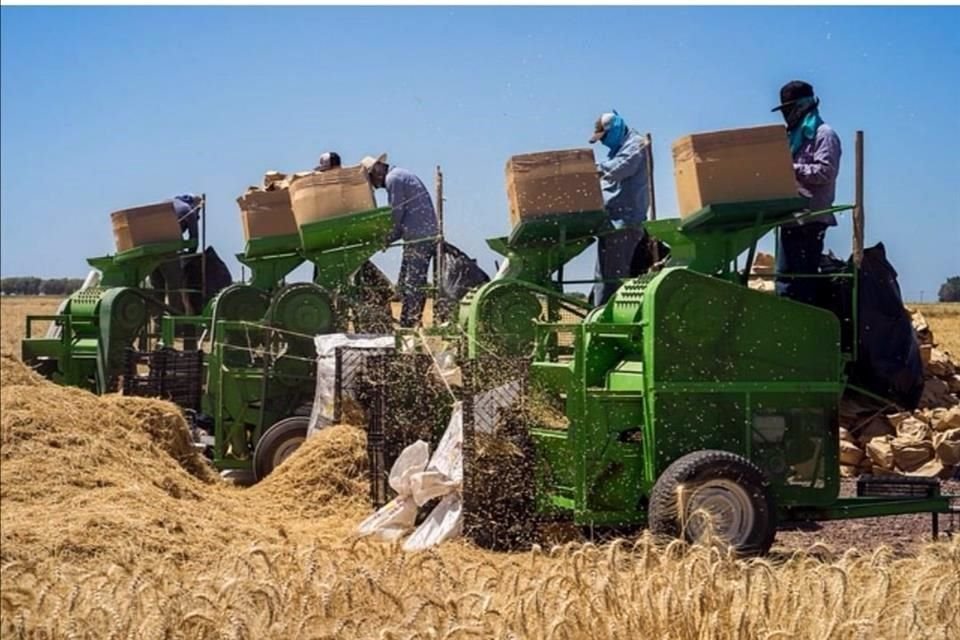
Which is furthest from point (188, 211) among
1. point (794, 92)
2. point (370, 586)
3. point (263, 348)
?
point (370, 586)

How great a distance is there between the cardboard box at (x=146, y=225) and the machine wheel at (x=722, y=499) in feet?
24.6

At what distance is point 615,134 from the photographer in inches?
427

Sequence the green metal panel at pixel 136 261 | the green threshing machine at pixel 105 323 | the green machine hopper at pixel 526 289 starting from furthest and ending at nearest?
the green metal panel at pixel 136 261 < the green threshing machine at pixel 105 323 < the green machine hopper at pixel 526 289

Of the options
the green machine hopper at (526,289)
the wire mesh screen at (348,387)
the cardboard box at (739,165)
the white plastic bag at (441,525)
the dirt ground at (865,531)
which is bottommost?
the dirt ground at (865,531)

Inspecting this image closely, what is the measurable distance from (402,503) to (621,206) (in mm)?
3155

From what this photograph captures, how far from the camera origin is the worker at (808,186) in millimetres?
8336

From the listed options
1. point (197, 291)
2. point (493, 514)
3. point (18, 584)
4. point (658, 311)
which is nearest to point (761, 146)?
point (658, 311)

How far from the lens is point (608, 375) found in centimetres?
820

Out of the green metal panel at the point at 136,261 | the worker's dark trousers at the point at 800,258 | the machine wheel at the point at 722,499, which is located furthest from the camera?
the green metal panel at the point at 136,261

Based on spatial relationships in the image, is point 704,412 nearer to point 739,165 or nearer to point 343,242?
point 739,165

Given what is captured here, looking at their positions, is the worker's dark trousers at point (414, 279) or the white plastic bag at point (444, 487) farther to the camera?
the worker's dark trousers at point (414, 279)

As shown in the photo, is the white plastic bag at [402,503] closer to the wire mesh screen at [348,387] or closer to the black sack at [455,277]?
the wire mesh screen at [348,387]

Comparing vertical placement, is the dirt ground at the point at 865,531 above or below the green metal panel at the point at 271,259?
Answer: below

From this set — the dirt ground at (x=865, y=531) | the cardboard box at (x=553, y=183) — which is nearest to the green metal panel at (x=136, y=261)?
the dirt ground at (x=865, y=531)
